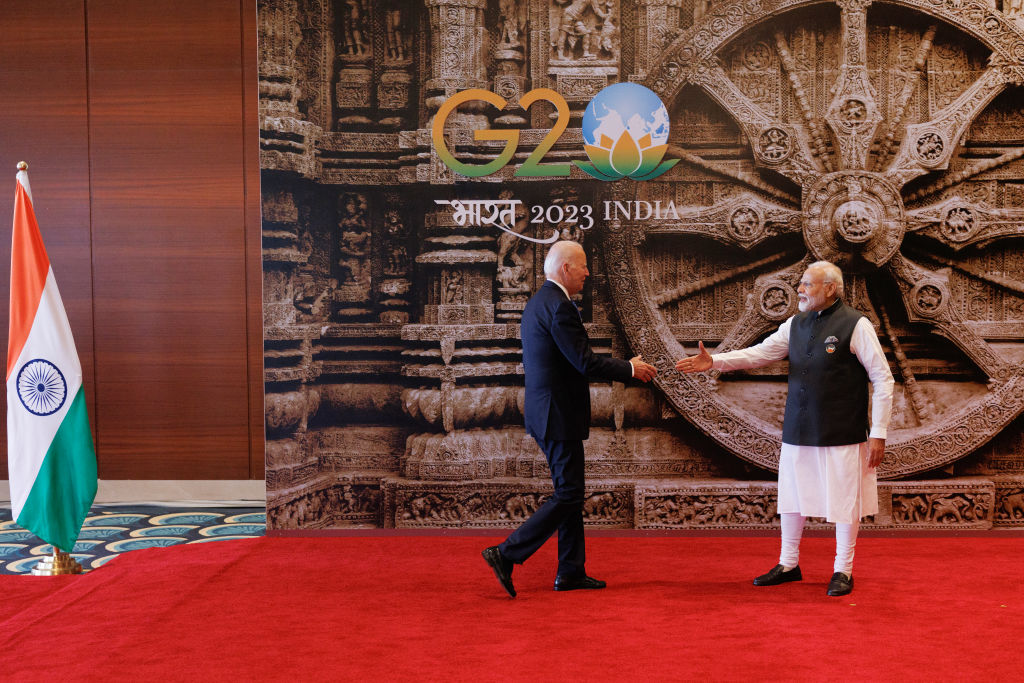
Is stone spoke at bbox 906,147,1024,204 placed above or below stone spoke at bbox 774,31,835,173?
below

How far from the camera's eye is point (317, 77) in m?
5.01

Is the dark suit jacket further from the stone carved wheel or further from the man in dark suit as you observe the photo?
the stone carved wheel

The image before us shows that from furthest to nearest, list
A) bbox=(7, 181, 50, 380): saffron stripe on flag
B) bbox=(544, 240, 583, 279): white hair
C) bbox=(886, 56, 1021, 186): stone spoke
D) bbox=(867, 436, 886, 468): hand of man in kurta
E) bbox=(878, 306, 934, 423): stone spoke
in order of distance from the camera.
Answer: bbox=(878, 306, 934, 423): stone spoke < bbox=(886, 56, 1021, 186): stone spoke < bbox=(7, 181, 50, 380): saffron stripe on flag < bbox=(544, 240, 583, 279): white hair < bbox=(867, 436, 886, 468): hand of man in kurta

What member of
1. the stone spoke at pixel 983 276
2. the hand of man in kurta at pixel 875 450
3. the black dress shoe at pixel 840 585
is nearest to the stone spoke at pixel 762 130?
the stone spoke at pixel 983 276

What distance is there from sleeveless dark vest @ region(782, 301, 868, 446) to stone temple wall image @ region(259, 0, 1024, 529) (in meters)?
1.15

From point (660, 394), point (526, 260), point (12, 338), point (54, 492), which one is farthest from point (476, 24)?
point (54, 492)

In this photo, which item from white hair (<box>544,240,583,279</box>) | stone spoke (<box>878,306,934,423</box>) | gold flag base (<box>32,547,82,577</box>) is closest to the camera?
white hair (<box>544,240,583,279</box>)

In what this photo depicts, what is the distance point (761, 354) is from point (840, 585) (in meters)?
1.06

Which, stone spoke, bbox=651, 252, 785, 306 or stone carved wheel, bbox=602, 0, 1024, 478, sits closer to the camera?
stone carved wheel, bbox=602, 0, 1024, 478

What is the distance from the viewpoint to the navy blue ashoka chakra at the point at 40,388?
4492mm

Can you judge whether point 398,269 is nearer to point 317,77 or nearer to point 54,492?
point 317,77

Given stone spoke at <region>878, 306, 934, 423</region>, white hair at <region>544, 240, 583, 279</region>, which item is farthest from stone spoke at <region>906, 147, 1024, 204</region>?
white hair at <region>544, 240, 583, 279</region>

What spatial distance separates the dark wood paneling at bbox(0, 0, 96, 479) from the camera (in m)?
6.33

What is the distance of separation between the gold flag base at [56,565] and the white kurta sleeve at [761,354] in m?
3.27
